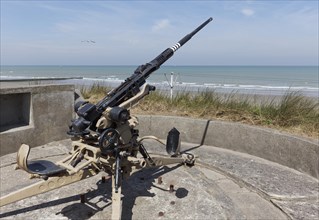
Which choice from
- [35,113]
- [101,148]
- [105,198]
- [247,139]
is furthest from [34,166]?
[247,139]

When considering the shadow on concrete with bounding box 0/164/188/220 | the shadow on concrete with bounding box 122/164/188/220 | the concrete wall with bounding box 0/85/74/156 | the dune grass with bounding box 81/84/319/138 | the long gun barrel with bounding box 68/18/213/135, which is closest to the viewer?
the long gun barrel with bounding box 68/18/213/135

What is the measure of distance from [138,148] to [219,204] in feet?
3.45

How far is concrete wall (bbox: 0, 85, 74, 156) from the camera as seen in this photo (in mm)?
4855

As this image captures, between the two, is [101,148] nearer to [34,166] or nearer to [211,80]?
[34,166]

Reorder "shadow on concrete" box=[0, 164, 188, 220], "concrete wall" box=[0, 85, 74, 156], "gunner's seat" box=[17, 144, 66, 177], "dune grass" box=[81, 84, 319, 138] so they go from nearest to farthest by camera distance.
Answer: "gunner's seat" box=[17, 144, 66, 177], "shadow on concrete" box=[0, 164, 188, 220], "concrete wall" box=[0, 85, 74, 156], "dune grass" box=[81, 84, 319, 138]

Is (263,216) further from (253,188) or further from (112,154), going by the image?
(112,154)

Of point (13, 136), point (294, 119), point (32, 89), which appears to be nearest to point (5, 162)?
point (13, 136)

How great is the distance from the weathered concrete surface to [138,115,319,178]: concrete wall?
0.19m

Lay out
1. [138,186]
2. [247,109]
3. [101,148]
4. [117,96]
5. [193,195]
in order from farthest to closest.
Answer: [247,109] → [138,186] → [193,195] → [117,96] → [101,148]

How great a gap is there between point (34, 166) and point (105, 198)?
3.25 ft

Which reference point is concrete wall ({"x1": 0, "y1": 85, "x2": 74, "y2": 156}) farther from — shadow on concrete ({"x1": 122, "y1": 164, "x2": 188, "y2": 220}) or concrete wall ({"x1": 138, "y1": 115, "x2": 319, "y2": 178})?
shadow on concrete ({"x1": 122, "y1": 164, "x2": 188, "y2": 220})

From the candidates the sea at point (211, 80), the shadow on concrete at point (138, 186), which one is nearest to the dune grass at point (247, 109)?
the sea at point (211, 80)

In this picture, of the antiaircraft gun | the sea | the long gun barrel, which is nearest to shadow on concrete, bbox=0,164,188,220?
the antiaircraft gun

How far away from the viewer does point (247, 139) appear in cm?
501
